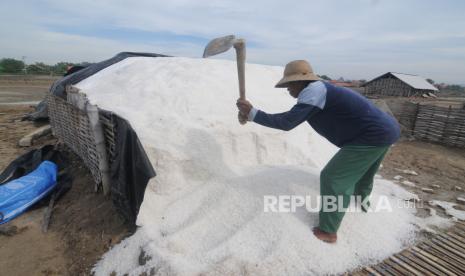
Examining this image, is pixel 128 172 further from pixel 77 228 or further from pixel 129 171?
pixel 77 228

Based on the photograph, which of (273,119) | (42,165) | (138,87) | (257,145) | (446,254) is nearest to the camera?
(273,119)

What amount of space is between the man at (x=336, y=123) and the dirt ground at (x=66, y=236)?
1.82 m

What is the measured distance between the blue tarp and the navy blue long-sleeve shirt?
300cm

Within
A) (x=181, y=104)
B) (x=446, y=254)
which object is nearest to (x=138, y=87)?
(x=181, y=104)

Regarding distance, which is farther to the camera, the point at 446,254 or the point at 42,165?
the point at 42,165

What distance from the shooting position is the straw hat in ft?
6.20

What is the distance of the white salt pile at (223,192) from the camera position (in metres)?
1.87

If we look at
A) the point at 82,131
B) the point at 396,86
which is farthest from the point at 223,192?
the point at 396,86

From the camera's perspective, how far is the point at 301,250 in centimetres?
187

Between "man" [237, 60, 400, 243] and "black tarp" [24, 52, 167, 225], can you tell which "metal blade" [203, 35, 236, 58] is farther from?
"black tarp" [24, 52, 167, 225]

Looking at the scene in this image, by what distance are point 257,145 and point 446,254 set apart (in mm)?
1930

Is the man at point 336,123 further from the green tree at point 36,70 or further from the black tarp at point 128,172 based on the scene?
the green tree at point 36,70

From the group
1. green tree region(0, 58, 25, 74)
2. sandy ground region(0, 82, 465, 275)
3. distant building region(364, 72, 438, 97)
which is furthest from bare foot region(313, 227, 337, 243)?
green tree region(0, 58, 25, 74)

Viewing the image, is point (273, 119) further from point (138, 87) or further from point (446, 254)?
point (138, 87)
